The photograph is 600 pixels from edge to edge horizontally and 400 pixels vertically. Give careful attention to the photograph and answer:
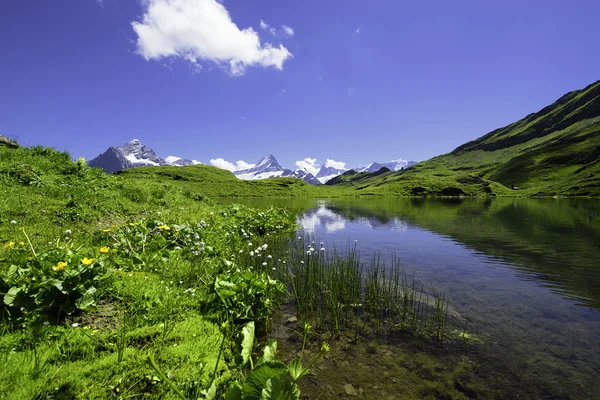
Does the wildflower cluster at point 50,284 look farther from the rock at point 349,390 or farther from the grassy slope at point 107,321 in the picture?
the rock at point 349,390

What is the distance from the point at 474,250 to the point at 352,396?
17.8m

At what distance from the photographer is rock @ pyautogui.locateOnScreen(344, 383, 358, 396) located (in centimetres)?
563

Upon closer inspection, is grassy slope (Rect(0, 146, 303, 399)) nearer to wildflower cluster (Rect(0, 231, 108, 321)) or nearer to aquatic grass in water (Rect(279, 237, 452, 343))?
wildflower cluster (Rect(0, 231, 108, 321))

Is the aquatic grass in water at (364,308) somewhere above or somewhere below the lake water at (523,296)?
above


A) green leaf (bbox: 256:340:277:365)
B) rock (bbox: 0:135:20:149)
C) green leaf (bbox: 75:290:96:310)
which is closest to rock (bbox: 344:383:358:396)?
green leaf (bbox: 256:340:277:365)

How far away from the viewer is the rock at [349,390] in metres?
5.63

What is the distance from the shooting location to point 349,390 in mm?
5711

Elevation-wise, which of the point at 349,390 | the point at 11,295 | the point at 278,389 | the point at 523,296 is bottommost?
the point at 523,296

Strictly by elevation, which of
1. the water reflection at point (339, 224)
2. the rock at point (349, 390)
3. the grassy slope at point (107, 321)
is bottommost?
the rock at point (349, 390)

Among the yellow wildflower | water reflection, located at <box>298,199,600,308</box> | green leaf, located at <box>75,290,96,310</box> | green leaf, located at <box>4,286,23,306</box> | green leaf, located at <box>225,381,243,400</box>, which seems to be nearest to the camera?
green leaf, located at <box>225,381,243,400</box>

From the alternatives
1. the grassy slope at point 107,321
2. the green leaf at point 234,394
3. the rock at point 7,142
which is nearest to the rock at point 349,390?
the grassy slope at point 107,321

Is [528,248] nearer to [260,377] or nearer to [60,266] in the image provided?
[260,377]

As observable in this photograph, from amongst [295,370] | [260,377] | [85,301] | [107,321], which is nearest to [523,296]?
[295,370]

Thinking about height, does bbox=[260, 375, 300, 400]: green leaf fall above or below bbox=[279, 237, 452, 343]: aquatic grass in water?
above
